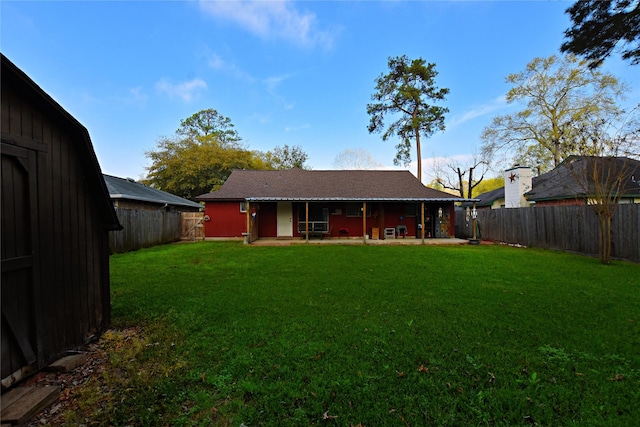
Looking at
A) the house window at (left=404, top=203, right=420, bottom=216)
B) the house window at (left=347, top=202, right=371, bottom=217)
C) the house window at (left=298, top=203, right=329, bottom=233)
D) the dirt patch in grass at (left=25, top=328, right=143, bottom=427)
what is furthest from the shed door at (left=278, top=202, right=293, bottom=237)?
the dirt patch in grass at (left=25, top=328, right=143, bottom=427)

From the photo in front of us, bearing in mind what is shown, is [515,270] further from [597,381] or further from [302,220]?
[302,220]

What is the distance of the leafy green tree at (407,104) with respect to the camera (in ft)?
74.4

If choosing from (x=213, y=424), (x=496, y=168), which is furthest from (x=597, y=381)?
(x=496, y=168)

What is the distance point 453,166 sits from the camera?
108ft

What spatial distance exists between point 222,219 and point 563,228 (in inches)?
641

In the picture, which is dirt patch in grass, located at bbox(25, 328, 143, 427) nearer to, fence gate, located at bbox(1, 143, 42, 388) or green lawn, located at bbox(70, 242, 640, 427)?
green lawn, located at bbox(70, 242, 640, 427)

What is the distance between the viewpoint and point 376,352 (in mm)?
3158

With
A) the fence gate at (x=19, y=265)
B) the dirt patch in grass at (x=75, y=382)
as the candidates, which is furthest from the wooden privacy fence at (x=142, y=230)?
the fence gate at (x=19, y=265)

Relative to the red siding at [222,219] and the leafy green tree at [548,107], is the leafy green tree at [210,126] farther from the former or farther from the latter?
the leafy green tree at [548,107]

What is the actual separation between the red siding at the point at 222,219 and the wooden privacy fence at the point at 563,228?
45.6 feet

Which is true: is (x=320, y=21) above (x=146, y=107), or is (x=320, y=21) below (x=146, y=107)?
above

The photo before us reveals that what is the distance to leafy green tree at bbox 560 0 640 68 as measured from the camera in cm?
390

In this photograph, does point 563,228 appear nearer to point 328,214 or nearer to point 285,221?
point 328,214

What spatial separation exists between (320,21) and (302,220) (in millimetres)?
9709
